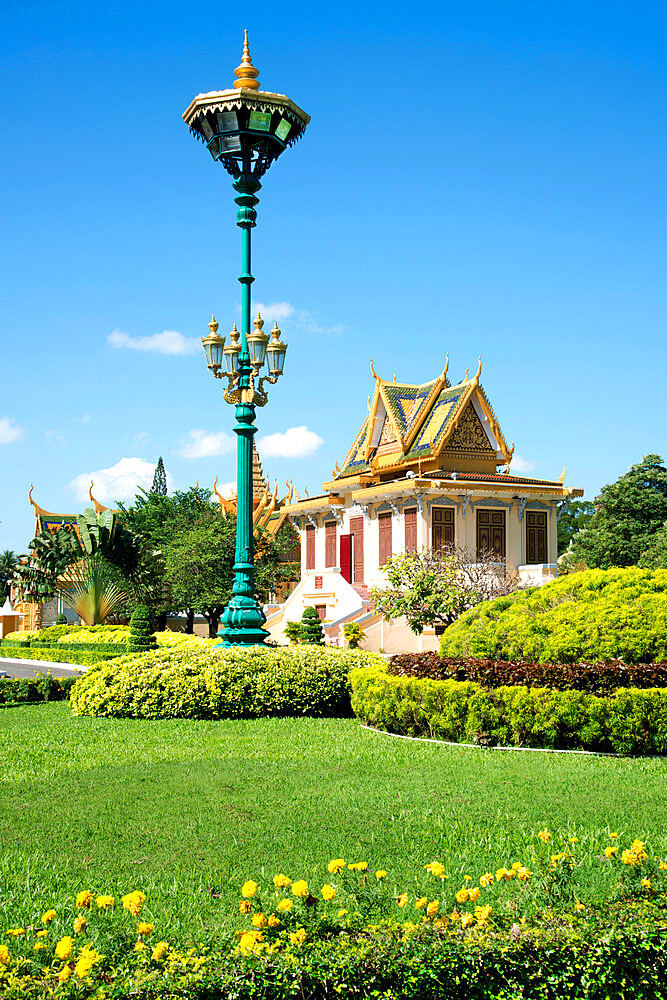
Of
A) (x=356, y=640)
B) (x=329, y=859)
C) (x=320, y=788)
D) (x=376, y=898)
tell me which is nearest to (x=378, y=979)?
(x=376, y=898)

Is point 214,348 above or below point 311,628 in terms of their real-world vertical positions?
above

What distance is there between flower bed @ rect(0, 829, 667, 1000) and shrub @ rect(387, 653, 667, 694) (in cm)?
514

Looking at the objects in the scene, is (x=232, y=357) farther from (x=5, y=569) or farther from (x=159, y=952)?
(x=5, y=569)

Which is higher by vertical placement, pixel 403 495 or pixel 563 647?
pixel 403 495

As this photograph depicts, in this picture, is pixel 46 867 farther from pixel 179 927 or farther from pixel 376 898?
pixel 376 898

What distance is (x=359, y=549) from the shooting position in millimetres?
34438

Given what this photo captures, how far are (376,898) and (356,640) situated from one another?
848 inches

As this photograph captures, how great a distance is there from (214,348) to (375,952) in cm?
1393

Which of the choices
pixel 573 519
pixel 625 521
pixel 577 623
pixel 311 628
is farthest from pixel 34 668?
pixel 573 519

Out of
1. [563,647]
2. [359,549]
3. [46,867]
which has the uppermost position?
[359,549]

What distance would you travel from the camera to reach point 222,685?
40.6 feet

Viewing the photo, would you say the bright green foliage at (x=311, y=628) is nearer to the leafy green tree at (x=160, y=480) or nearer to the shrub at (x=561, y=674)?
the shrub at (x=561, y=674)

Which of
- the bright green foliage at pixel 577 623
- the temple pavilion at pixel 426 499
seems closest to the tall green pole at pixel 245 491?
the bright green foliage at pixel 577 623

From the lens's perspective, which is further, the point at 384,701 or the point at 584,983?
the point at 384,701
